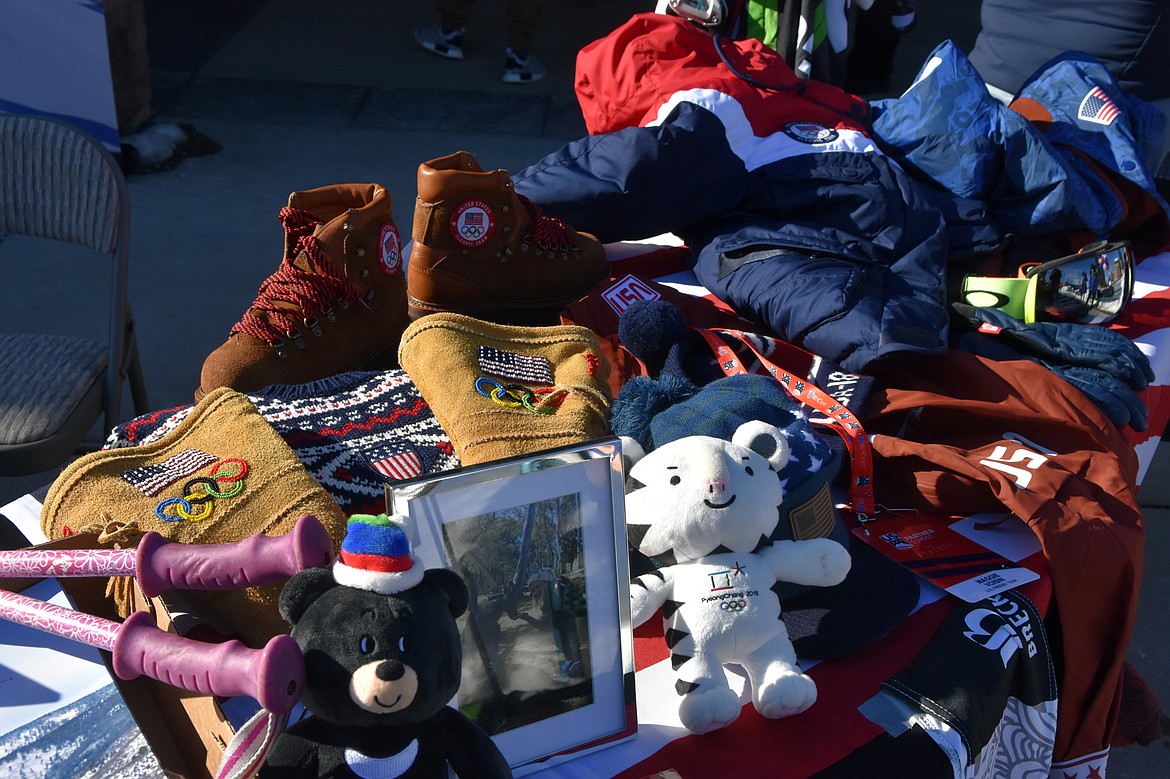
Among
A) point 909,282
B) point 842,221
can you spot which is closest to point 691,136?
point 842,221

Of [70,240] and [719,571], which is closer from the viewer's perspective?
[719,571]

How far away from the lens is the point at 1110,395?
1389mm

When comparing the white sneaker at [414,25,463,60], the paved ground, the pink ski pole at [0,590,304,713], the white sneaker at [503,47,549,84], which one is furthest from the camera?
the white sneaker at [414,25,463,60]

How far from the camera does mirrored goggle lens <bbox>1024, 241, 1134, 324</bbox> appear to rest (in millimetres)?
1623

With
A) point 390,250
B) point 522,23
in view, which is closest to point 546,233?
point 390,250

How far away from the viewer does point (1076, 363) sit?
1.46 meters

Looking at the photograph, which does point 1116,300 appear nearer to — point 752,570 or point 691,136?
point 691,136

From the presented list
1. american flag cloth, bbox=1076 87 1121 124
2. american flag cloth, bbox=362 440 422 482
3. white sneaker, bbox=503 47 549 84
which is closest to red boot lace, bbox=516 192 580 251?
american flag cloth, bbox=362 440 422 482

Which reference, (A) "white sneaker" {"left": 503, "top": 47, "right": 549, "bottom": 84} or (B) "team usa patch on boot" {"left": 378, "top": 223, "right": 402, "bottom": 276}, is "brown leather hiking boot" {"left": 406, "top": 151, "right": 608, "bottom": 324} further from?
(A) "white sneaker" {"left": 503, "top": 47, "right": 549, "bottom": 84}

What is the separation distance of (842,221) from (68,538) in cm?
136

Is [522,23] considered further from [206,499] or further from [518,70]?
[206,499]

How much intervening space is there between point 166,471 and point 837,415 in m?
0.78

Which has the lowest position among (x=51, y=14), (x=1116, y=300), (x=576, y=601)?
(x=51, y=14)

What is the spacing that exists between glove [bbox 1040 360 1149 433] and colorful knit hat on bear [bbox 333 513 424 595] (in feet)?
3.63
